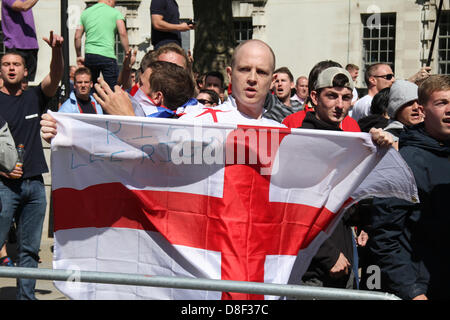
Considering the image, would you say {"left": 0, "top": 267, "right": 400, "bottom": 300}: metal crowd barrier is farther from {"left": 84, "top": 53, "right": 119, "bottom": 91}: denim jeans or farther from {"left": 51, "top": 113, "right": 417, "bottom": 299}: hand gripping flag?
{"left": 84, "top": 53, "right": 119, "bottom": 91}: denim jeans

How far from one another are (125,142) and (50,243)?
5.86m

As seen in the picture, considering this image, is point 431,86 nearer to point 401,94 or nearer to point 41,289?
point 401,94

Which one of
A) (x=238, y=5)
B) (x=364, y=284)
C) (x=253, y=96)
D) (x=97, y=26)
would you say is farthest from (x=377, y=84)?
(x=238, y=5)

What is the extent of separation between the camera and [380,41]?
22156 millimetres

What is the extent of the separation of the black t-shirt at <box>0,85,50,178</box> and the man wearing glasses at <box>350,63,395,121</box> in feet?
12.5

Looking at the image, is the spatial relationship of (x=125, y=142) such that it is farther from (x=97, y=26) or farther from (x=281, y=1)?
(x=281, y=1)

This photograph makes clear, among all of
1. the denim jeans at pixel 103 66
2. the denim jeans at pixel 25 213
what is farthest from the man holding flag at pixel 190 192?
the denim jeans at pixel 103 66

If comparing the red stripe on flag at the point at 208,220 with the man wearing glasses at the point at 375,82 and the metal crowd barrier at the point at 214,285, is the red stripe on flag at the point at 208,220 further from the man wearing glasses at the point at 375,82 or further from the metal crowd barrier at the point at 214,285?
the man wearing glasses at the point at 375,82

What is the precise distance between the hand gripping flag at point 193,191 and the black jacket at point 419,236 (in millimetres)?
197

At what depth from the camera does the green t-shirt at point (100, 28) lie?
9.06 metres

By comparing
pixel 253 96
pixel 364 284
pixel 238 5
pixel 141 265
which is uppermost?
pixel 238 5

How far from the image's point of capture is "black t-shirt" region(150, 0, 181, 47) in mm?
8648

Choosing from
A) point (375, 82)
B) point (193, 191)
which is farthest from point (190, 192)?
point (375, 82)

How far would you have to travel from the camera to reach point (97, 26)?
358 inches
